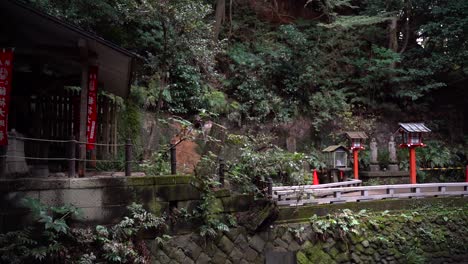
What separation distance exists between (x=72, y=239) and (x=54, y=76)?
5047 mm

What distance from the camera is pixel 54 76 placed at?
10164 mm

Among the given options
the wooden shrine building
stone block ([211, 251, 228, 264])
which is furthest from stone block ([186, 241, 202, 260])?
the wooden shrine building

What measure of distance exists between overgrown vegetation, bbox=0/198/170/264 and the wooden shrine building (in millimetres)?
1578

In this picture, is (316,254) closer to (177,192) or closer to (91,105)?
(177,192)

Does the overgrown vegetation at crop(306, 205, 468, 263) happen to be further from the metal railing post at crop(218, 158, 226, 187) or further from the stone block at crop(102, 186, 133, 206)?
the stone block at crop(102, 186, 133, 206)

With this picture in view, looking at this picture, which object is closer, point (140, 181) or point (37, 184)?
point (37, 184)

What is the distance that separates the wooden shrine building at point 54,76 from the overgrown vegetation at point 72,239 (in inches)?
62.1

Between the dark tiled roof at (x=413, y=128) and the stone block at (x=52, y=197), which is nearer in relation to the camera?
the stone block at (x=52, y=197)

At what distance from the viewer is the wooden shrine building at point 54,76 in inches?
300

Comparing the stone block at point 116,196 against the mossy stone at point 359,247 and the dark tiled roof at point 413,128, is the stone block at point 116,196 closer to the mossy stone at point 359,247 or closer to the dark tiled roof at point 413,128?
the mossy stone at point 359,247

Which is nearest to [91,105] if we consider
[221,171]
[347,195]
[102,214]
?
[102,214]

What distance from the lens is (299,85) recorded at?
1866cm

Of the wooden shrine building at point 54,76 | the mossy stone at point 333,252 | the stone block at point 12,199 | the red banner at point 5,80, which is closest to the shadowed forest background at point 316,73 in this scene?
the wooden shrine building at point 54,76

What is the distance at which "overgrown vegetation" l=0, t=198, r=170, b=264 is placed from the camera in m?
6.34
